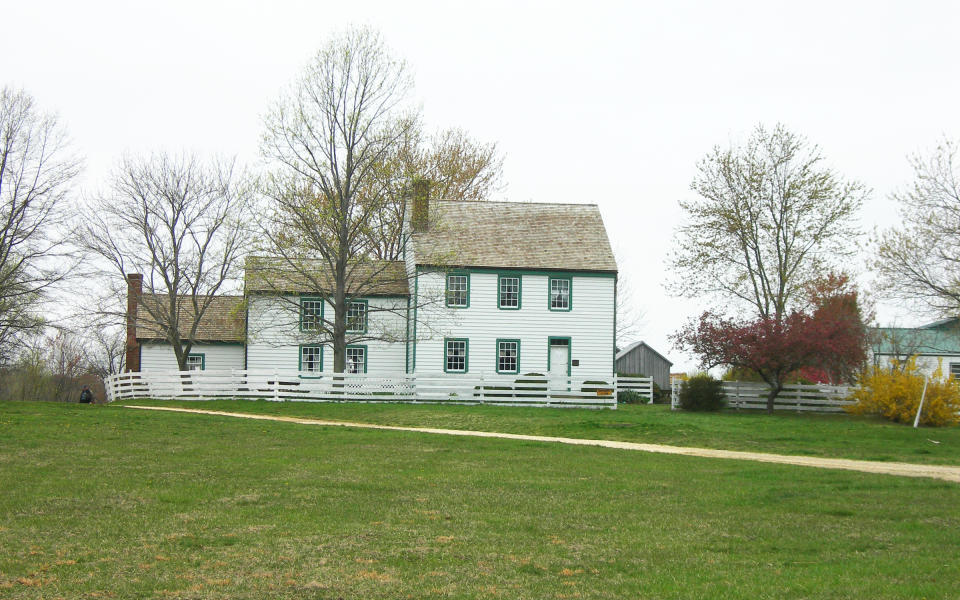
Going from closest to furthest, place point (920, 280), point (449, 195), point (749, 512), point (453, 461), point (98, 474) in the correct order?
point (749, 512) < point (98, 474) < point (453, 461) < point (920, 280) < point (449, 195)

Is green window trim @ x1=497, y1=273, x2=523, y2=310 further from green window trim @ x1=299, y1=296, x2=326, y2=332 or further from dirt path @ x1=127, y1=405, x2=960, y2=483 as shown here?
dirt path @ x1=127, y1=405, x2=960, y2=483

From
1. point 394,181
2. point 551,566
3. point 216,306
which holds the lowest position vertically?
point 551,566

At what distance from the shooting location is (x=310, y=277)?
112 ft

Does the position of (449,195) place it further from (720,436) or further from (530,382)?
(720,436)

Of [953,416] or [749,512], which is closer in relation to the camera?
[749,512]

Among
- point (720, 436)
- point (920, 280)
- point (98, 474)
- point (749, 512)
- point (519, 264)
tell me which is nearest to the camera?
point (749, 512)

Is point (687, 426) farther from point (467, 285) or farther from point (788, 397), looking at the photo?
point (467, 285)

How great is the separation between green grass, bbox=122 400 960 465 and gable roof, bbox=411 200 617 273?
6.69 m

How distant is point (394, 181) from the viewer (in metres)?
35.2

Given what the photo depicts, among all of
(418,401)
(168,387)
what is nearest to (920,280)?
(418,401)

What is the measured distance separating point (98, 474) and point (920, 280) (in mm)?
23630

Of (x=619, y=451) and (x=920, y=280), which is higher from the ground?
(x=920, y=280)

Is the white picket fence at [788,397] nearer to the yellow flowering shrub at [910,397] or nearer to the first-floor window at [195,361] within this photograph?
the yellow flowering shrub at [910,397]

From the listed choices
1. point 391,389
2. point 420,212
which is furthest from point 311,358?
point 420,212
